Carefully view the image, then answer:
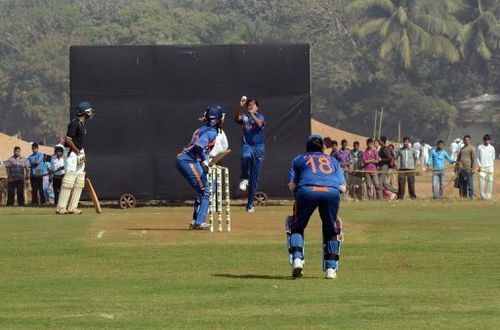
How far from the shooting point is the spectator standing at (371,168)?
4225 centimetres

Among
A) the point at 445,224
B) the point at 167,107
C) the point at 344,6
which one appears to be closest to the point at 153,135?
the point at 167,107

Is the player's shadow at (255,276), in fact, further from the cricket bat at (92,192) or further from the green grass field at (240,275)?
the cricket bat at (92,192)

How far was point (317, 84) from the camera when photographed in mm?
123000

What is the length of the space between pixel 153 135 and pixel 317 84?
86635 mm

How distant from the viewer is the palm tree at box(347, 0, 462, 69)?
119500 millimetres

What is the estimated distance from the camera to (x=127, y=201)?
3694 cm

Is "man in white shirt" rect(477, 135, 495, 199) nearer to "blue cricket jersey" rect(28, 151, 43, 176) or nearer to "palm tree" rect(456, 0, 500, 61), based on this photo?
"blue cricket jersey" rect(28, 151, 43, 176)

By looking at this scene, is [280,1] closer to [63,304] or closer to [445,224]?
[445,224]

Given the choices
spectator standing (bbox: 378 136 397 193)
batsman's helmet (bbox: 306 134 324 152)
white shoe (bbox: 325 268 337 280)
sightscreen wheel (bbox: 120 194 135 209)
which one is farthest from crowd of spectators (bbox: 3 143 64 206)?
batsman's helmet (bbox: 306 134 324 152)

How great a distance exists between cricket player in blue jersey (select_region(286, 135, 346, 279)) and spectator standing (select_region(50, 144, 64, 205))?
21.1 meters

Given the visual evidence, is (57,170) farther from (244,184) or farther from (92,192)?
(244,184)

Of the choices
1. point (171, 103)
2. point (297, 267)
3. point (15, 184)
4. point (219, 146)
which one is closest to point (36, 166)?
point (15, 184)

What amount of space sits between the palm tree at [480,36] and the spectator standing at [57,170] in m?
83.0

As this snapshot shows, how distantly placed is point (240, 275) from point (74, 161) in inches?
456
